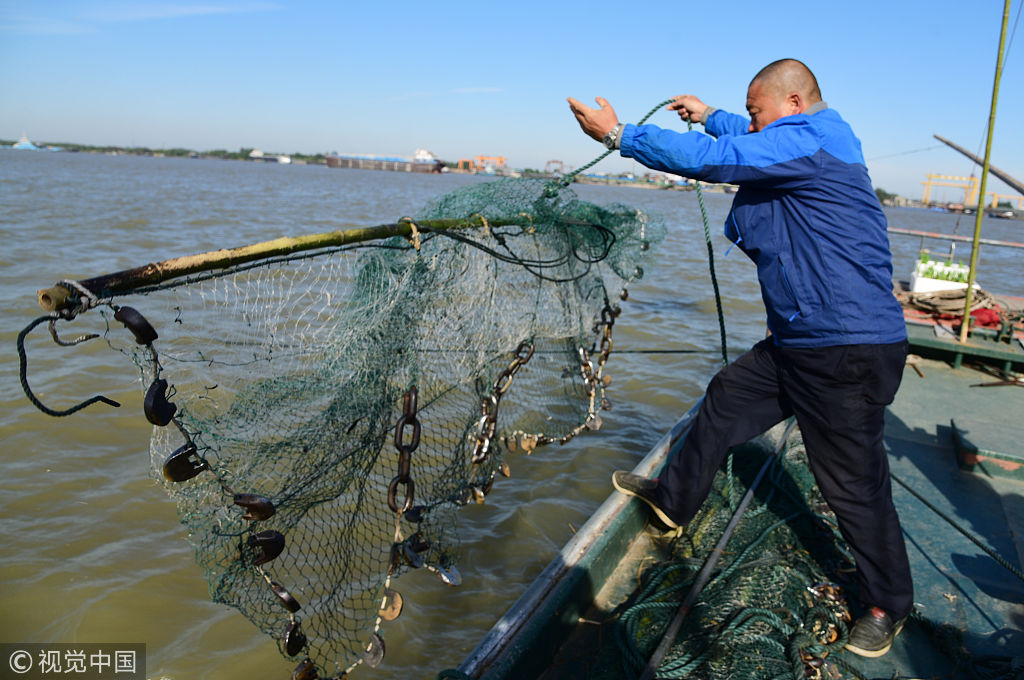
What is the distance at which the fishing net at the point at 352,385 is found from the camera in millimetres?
2135

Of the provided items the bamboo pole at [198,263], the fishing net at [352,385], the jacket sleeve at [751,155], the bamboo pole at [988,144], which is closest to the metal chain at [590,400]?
the fishing net at [352,385]

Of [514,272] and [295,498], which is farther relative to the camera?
[514,272]

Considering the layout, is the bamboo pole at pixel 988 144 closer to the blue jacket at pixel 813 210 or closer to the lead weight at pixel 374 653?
the blue jacket at pixel 813 210

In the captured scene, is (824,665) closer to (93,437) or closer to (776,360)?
(776,360)

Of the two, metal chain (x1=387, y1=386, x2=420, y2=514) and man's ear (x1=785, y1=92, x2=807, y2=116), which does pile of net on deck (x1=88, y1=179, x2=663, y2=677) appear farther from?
man's ear (x1=785, y1=92, x2=807, y2=116)

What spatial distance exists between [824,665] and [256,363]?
2495 millimetres

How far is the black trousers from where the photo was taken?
8.04 feet

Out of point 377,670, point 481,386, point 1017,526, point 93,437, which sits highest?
point 481,386

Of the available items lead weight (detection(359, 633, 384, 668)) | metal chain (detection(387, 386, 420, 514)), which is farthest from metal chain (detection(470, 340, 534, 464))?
lead weight (detection(359, 633, 384, 668))

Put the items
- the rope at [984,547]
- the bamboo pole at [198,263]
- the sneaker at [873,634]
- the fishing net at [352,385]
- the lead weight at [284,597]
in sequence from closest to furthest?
the bamboo pole at [198,263] → the lead weight at [284,597] → the fishing net at [352,385] → the sneaker at [873,634] → the rope at [984,547]

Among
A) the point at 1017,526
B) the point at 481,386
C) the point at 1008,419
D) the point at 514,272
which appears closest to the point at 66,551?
the point at 481,386

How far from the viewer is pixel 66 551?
165 inches

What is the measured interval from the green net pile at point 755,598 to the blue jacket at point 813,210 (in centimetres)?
117

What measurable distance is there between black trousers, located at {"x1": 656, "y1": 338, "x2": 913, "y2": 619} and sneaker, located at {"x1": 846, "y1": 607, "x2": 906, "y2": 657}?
4 centimetres
